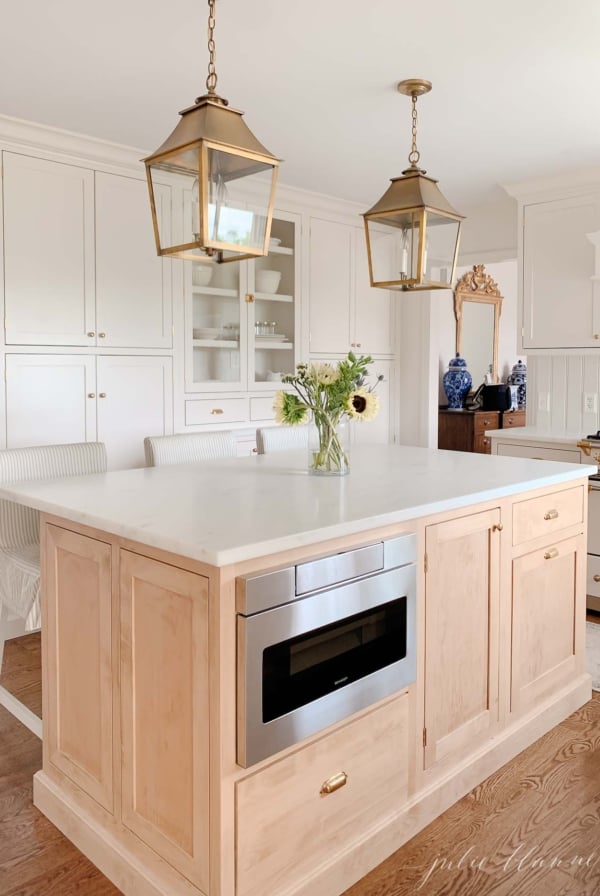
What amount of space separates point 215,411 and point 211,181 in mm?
2544

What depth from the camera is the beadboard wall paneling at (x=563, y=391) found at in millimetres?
4512

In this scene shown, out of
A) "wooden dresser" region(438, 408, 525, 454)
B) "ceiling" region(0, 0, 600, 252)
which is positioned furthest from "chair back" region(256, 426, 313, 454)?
"wooden dresser" region(438, 408, 525, 454)

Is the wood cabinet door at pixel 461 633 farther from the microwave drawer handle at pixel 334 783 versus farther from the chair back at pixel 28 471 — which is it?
the chair back at pixel 28 471

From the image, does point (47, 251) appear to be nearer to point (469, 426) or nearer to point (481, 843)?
point (481, 843)

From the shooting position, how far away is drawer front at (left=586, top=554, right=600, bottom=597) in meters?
3.76

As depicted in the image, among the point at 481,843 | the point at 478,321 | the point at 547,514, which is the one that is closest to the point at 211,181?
the point at 547,514

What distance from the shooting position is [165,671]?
1633 millimetres

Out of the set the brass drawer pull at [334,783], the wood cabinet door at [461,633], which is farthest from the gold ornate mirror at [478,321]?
the brass drawer pull at [334,783]

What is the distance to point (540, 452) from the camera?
13.6ft

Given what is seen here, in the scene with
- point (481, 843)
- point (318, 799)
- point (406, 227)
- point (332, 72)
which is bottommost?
point (481, 843)

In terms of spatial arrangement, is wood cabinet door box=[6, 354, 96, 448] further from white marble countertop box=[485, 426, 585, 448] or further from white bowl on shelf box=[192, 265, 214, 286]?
white marble countertop box=[485, 426, 585, 448]

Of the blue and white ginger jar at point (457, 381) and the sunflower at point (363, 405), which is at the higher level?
the blue and white ginger jar at point (457, 381)

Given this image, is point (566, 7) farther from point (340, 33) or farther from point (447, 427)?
point (447, 427)

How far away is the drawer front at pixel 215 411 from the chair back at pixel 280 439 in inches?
31.8
